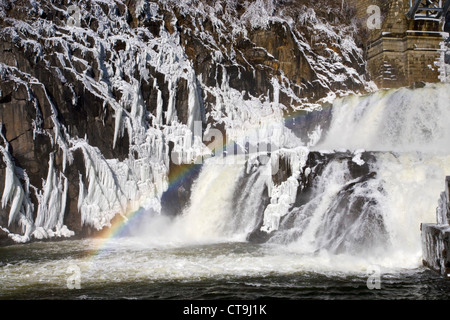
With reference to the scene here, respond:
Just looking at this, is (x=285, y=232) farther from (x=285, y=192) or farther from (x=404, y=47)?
(x=404, y=47)

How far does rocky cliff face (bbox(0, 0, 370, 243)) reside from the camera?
22.2 m

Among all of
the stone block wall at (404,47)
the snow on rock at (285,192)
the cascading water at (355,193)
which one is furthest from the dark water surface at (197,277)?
the stone block wall at (404,47)

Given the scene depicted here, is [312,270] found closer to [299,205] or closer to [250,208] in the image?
[299,205]

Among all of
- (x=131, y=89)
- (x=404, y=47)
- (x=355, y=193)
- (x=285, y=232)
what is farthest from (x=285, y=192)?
(x=404, y=47)

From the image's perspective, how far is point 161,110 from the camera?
27.1 metres

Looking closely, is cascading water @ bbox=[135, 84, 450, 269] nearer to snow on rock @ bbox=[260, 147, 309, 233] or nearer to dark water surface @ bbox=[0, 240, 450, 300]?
snow on rock @ bbox=[260, 147, 309, 233]

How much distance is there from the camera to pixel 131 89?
26.0m

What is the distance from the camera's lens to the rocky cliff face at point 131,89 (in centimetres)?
2225

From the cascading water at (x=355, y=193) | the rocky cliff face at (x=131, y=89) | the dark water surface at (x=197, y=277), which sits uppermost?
the rocky cliff face at (x=131, y=89)

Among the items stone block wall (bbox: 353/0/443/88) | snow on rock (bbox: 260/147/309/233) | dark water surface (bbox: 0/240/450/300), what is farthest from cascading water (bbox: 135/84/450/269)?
stone block wall (bbox: 353/0/443/88)

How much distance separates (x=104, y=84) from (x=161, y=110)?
11.3 feet

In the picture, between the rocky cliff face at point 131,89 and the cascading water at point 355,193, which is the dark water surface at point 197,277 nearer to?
the cascading water at point 355,193

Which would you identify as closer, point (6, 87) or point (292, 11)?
point (6, 87)

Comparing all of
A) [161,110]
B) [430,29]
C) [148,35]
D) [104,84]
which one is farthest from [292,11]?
[104,84]
